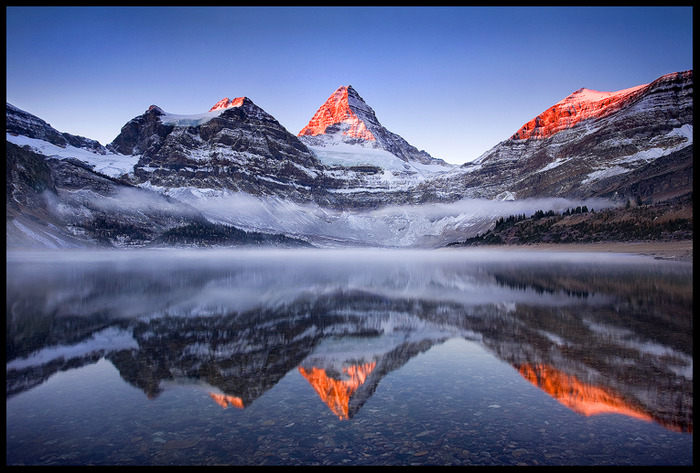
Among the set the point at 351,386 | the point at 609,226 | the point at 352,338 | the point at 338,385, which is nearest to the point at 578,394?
the point at 351,386

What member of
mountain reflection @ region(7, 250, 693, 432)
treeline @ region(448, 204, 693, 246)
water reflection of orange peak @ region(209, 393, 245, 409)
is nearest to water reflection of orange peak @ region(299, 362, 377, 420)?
mountain reflection @ region(7, 250, 693, 432)

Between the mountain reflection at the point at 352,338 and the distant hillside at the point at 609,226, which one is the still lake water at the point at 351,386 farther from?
the distant hillside at the point at 609,226

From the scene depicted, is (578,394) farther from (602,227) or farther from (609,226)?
(602,227)

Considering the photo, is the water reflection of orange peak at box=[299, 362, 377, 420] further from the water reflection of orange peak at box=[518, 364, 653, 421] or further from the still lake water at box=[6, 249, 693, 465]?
the water reflection of orange peak at box=[518, 364, 653, 421]

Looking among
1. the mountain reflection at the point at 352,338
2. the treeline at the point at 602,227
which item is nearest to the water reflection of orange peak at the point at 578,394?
the mountain reflection at the point at 352,338
